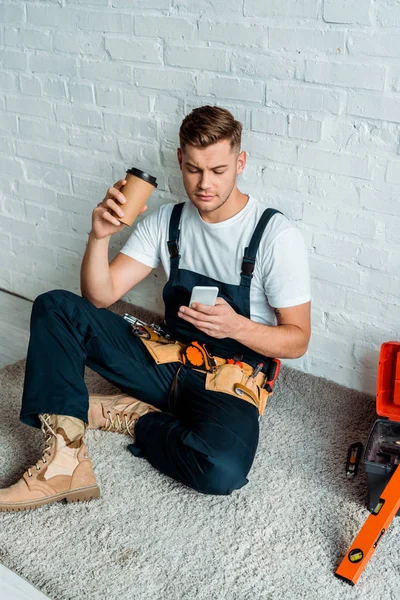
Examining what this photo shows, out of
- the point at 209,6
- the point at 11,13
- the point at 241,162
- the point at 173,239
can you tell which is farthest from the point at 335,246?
the point at 11,13

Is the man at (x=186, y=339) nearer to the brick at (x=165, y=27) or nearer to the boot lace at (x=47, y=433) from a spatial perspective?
the boot lace at (x=47, y=433)

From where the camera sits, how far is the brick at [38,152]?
2820 millimetres

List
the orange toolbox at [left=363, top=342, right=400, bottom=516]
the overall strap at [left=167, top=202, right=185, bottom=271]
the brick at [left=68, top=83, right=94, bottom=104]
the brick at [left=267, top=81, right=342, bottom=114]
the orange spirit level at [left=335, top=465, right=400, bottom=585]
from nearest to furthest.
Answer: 1. the orange spirit level at [left=335, top=465, right=400, bottom=585]
2. the orange toolbox at [left=363, top=342, right=400, bottom=516]
3. the brick at [left=267, top=81, right=342, bottom=114]
4. the overall strap at [left=167, top=202, right=185, bottom=271]
5. the brick at [left=68, top=83, right=94, bottom=104]

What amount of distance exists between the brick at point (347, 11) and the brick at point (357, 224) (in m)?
0.55

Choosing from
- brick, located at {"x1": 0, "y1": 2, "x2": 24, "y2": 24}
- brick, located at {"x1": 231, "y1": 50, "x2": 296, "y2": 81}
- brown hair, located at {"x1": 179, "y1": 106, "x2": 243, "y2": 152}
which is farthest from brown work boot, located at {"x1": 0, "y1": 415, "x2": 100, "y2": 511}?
brick, located at {"x1": 0, "y1": 2, "x2": 24, "y2": 24}

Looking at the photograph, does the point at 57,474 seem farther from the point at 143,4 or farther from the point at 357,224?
the point at 143,4

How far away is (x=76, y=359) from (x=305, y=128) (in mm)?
972

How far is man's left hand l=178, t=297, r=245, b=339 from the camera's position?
1.89 m

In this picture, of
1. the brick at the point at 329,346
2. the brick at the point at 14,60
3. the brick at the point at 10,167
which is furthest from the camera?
the brick at the point at 10,167

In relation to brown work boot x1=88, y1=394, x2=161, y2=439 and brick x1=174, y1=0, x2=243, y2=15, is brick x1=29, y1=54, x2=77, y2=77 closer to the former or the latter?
brick x1=174, y1=0, x2=243, y2=15

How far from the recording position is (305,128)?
6.98 feet

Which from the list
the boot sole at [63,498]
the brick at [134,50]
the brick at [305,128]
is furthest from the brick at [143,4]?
the boot sole at [63,498]

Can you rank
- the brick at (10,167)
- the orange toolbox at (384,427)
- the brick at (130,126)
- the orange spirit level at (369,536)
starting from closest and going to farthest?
the orange spirit level at (369,536), the orange toolbox at (384,427), the brick at (130,126), the brick at (10,167)

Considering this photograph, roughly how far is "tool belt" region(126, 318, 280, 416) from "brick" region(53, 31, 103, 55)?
3.46 feet
